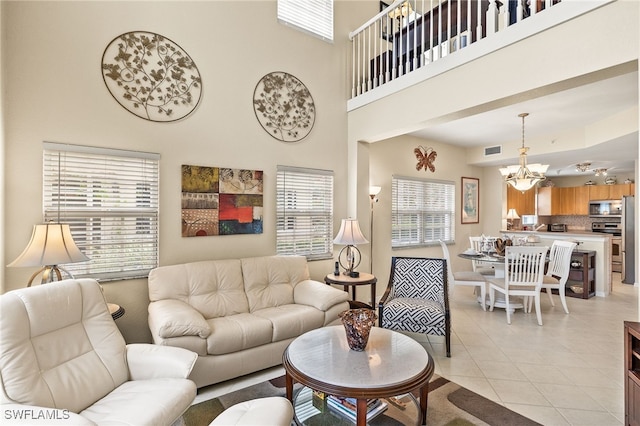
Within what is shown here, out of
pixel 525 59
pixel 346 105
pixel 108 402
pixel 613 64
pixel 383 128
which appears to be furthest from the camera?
pixel 346 105

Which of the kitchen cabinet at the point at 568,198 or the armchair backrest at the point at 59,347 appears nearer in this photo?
the armchair backrest at the point at 59,347

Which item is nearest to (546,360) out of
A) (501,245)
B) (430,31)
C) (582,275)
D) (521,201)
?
(501,245)

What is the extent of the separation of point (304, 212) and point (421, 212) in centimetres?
271

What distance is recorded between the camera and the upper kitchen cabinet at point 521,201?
757 cm

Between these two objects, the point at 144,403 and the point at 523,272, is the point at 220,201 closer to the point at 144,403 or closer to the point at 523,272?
the point at 144,403

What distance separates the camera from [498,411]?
2234 millimetres

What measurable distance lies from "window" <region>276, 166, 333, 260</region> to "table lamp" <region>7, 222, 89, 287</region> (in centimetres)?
212

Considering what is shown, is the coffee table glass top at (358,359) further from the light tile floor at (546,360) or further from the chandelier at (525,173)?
the chandelier at (525,173)

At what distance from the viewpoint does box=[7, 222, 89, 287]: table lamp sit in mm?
2213

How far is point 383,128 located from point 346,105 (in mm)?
894

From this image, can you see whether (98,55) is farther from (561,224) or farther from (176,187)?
(561,224)

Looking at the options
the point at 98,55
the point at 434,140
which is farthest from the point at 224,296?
the point at 434,140

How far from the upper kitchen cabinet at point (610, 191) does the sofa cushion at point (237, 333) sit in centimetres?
938

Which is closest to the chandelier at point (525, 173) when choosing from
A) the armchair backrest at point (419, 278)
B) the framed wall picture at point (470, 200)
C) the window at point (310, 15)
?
the framed wall picture at point (470, 200)
